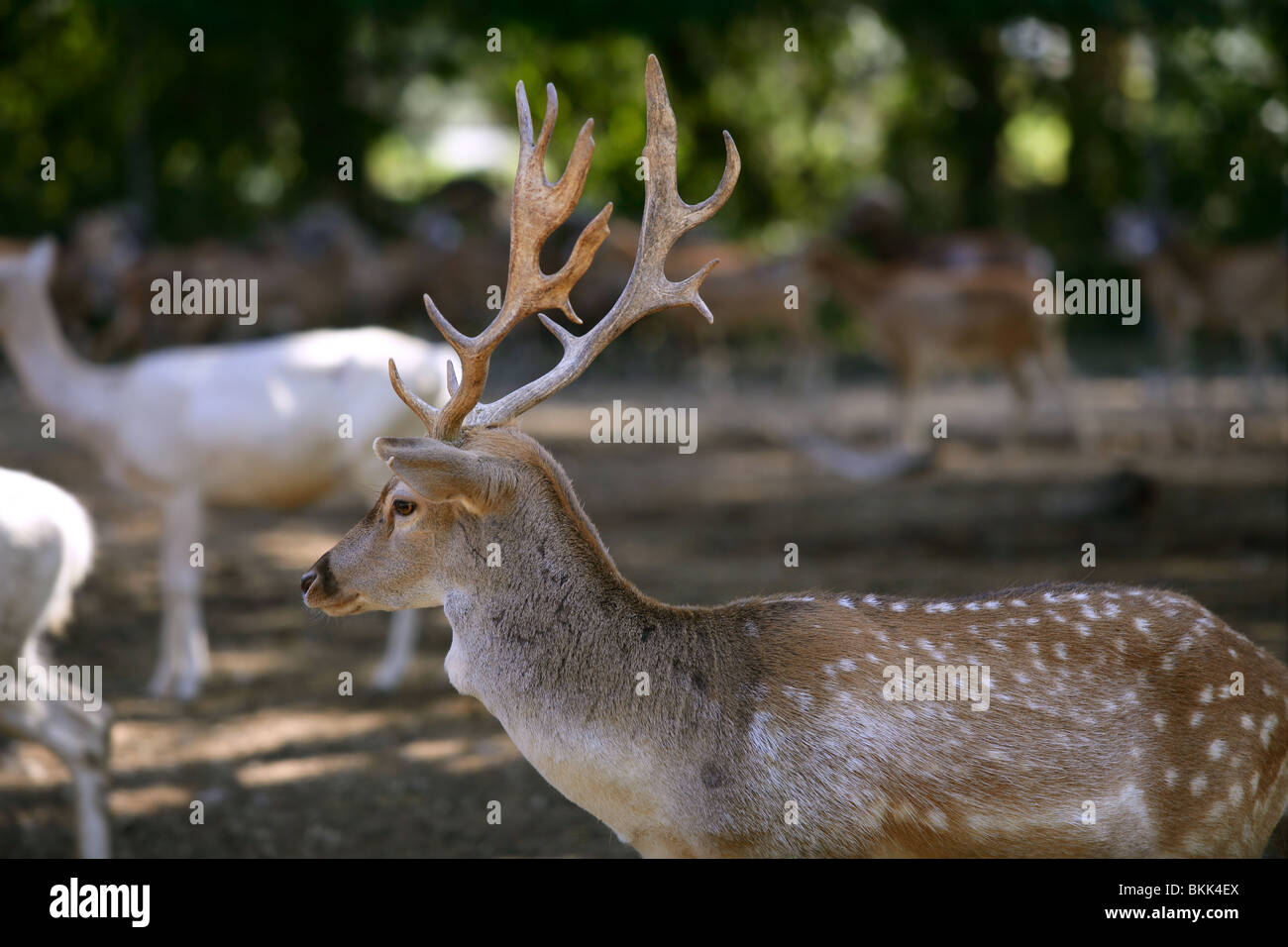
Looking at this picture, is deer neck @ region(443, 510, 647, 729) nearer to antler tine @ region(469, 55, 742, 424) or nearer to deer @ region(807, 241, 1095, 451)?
antler tine @ region(469, 55, 742, 424)

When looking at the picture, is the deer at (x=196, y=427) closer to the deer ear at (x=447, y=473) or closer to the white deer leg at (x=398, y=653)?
the white deer leg at (x=398, y=653)

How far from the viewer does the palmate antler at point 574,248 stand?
3449 mm

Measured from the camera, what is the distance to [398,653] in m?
6.67

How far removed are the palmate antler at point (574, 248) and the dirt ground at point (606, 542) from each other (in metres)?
1.86

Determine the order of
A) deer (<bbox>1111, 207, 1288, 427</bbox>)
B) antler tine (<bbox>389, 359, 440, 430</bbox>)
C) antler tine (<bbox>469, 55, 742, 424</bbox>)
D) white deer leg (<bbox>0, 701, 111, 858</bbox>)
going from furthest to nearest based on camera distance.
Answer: deer (<bbox>1111, 207, 1288, 427</bbox>) → white deer leg (<bbox>0, 701, 111, 858</bbox>) → antler tine (<bbox>469, 55, 742, 424</bbox>) → antler tine (<bbox>389, 359, 440, 430</bbox>)

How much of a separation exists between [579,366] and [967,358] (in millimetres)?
8893

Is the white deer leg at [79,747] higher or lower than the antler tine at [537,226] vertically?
lower

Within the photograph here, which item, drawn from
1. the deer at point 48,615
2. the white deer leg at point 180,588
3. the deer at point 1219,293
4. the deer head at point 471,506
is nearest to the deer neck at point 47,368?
the white deer leg at point 180,588

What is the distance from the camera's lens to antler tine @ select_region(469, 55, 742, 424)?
11.3ft

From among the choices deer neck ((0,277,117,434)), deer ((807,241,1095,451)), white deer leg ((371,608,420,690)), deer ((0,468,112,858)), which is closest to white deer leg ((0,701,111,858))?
deer ((0,468,112,858))

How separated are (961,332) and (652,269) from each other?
8.52 m

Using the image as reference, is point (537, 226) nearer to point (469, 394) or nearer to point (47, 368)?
point (469, 394)

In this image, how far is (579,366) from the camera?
11.5ft

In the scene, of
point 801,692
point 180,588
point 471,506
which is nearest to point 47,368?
point 180,588
